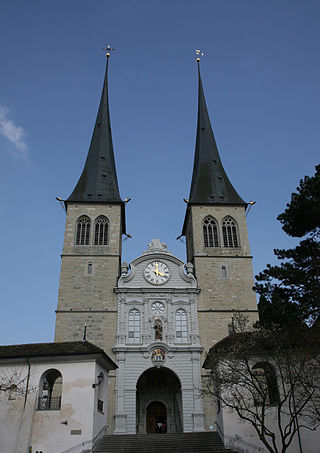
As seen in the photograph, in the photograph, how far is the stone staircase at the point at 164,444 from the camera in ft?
58.2

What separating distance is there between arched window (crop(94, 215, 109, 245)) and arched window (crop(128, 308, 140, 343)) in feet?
19.3

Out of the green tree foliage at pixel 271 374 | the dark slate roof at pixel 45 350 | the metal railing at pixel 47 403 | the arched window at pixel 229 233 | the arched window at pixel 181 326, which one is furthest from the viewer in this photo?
the arched window at pixel 229 233

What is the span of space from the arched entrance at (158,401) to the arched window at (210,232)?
9694mm

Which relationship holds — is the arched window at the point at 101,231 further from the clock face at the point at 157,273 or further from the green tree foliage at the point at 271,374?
the green tree foliage at the point at 271,374

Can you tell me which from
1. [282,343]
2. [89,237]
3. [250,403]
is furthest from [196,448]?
[89,237]

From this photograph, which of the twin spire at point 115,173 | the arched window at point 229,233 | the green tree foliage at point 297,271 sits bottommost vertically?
the green tree foliage at point 297,271

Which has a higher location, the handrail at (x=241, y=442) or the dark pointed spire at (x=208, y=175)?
the dark pointed spire at (x=208, y=175)

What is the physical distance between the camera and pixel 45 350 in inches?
707

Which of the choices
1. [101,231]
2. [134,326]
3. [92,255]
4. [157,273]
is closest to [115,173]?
[101,231]

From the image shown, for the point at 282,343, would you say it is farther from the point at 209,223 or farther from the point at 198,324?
the point at 209,223

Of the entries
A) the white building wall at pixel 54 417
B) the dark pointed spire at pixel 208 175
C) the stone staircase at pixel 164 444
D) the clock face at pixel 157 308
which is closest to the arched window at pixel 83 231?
the clock face at pixel 157 308

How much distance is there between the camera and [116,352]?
1041 inches

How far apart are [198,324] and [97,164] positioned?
52.9 feet

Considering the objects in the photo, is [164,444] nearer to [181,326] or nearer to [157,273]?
[181,326]
